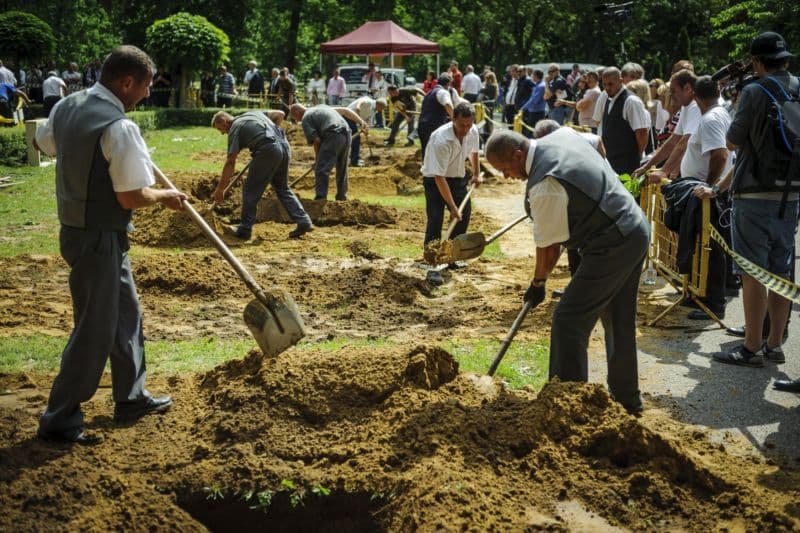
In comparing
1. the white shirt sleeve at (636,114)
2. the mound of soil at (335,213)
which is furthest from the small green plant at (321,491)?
the mound of soil at (335,213)

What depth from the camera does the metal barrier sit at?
293 inches

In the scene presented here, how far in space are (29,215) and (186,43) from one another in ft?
60.9

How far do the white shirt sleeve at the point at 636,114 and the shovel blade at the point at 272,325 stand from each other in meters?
5.04

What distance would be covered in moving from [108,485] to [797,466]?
375cm

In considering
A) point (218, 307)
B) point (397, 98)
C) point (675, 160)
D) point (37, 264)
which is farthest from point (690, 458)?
point (397, 98)

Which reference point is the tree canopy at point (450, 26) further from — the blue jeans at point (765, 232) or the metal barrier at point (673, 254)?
the blue jeans at point (765, 232)

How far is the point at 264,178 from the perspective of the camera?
37.3 feet

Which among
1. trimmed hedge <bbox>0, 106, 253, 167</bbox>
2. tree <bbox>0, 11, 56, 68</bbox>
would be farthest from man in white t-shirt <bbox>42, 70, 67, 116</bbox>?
tree <bbox>0, 11, 56, 68</bbox>

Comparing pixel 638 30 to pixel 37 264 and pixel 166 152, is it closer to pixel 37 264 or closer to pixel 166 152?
pixel 166 152

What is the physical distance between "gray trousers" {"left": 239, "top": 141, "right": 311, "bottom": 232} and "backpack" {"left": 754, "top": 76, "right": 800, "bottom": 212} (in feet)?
21.8

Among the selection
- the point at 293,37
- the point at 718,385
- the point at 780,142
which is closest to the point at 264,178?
the point at 718,385

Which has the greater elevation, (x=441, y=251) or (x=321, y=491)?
(x=441, y=251)

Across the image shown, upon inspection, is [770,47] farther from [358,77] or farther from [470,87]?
[358,77]

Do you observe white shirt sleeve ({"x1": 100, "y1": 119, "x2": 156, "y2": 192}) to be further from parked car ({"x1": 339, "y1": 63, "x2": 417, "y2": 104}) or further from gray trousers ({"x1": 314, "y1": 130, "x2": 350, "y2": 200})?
parked car ({"x1": 339, "y1": 63, "x2": 417, "y2": 104})
